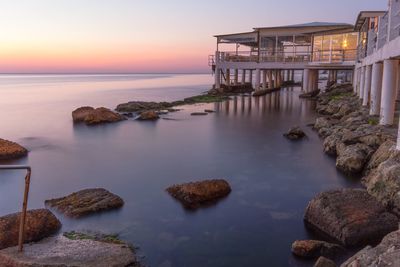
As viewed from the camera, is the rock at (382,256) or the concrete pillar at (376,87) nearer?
the rock at (382,256)

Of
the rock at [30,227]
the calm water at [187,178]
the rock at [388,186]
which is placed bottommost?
the calm water at [187,178]

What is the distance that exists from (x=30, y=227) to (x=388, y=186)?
7969 millimetres

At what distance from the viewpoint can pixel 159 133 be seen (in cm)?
2322

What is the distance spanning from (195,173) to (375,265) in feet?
33.5

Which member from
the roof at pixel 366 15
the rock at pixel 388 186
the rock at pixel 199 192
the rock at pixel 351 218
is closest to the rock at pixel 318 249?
the rock at pixel 351 218

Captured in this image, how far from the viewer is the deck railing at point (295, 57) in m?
35.8

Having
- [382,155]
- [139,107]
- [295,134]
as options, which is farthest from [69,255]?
[139,107]

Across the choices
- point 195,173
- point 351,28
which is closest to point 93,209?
point 195,173

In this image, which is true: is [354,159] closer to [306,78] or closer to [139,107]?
[139,107]

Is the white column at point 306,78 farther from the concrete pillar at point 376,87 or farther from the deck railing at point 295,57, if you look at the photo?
the concrete pillar at point 376,87

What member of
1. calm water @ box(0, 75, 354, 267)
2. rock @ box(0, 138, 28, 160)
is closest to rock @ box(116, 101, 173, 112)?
calm water @ box(0, 75, 354, 267)

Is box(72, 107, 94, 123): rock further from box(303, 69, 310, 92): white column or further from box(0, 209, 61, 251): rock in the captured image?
box(303, 69, 310, 92): white column

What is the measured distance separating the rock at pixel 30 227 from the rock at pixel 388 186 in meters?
7.47

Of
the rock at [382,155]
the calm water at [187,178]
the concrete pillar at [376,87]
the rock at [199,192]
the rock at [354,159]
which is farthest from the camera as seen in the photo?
the concrete pillar at [376,87]
